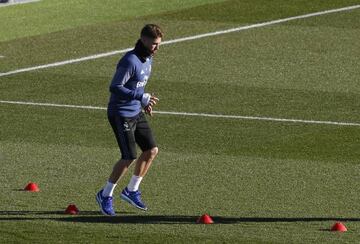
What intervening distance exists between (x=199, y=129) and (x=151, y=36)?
592cm

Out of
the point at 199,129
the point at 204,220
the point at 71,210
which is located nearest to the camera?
the point at 204,220

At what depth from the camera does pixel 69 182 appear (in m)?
19.3

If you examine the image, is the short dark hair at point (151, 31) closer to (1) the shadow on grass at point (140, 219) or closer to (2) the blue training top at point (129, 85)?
(2) the blue training top at point (129, 85)

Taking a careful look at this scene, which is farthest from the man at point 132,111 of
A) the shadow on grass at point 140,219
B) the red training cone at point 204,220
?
the red training cone at point 204,220

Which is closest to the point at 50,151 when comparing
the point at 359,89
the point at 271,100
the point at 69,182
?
the point at 69,182

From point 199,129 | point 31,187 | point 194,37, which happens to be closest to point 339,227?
point 31,187

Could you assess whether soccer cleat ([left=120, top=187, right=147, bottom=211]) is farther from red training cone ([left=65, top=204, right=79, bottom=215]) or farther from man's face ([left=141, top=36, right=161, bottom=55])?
man's face ([left=141, top=36, right=161, bottom=55])

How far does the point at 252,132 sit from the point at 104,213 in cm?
585

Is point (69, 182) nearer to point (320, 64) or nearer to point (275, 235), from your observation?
point (275, 235)

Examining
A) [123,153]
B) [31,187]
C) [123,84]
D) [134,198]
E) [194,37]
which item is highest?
[194,37]

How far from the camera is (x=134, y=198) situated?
17.8m

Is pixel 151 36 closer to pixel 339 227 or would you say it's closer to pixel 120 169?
pixel 120 169

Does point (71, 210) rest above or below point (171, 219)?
above

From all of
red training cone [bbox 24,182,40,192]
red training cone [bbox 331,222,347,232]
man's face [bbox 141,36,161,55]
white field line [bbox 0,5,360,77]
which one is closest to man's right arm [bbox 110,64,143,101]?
man's face [bbox 141,36,161,55]
